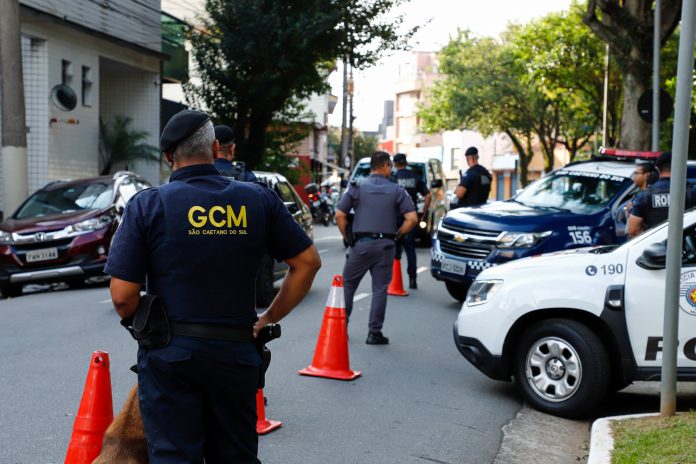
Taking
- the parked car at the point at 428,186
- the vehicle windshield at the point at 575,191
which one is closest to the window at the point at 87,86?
the parked car at the point at 428,186

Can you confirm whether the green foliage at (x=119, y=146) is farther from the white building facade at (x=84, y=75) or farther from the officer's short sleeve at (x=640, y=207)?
the officer's short sleeve at (x=640, y=207)

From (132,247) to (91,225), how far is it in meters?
10.5

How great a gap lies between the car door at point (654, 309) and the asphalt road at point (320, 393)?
3.57 ft

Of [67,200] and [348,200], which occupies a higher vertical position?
[348,200]

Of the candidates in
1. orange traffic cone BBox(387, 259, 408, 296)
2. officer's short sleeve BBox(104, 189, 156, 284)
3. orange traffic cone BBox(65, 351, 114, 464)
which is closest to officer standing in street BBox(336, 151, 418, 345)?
orange traffic cone BBox(387, 259, 408, 296)

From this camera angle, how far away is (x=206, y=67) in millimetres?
27781

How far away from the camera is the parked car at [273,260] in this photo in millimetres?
11445

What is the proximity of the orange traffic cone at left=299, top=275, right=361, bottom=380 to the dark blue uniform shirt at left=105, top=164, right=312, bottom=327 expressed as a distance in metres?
4.23

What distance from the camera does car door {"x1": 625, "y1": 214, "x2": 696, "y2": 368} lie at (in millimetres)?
6695

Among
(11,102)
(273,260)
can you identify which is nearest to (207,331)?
(273,260)

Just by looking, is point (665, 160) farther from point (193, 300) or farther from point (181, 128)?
point (193, 300)

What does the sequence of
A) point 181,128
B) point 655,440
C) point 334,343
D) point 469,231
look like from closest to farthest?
point 181,128
point 655,440
point 334,343
point 469,231

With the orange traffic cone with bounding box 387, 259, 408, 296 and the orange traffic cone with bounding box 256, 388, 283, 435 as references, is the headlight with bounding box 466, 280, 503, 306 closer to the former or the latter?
the orange traffic cone with bounding box 256, 388, 283, 435

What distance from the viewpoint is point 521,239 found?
11320 millimetres
